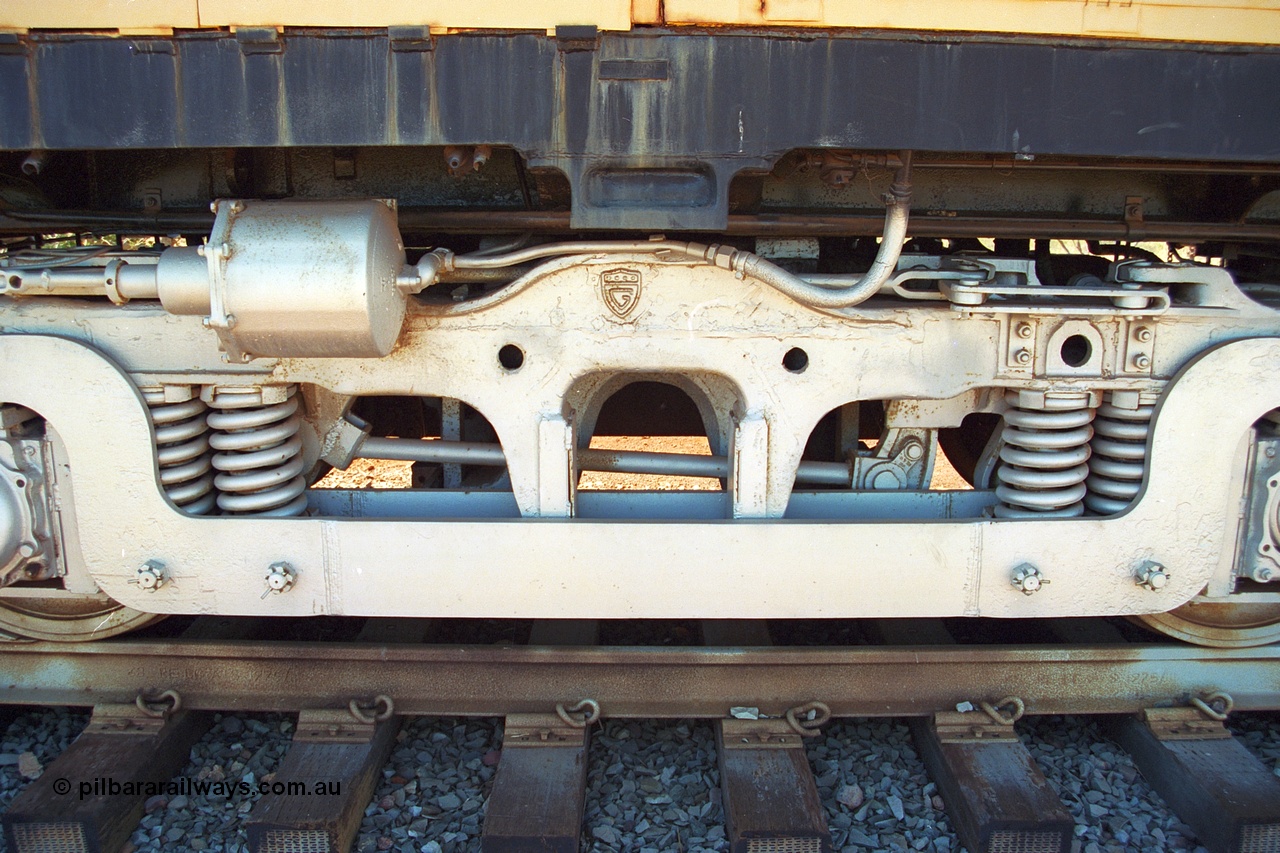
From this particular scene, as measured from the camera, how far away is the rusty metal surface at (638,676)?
287 cm

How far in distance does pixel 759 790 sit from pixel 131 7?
247cm

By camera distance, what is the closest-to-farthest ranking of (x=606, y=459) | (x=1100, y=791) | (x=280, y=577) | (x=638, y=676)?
(x=280, y=577) → (x=1100, y=791) → (x=638, y=676) → (x=606, y=459)

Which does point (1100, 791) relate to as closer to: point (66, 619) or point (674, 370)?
point (674, 370)

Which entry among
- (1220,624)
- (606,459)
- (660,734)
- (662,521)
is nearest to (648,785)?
(660,734)

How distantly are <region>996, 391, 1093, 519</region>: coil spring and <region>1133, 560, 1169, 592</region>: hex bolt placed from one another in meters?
0.23

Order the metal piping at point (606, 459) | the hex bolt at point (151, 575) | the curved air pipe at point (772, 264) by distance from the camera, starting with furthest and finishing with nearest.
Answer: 1. the metal piping at point (606, 459)
2. the hex bolt at point (151, 575)
3. the curved air pipe at point (772, 264)

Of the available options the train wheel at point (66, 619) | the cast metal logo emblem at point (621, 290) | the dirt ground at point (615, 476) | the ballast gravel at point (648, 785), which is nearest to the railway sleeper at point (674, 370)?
the cast metal logo emblem at point (621, 290)

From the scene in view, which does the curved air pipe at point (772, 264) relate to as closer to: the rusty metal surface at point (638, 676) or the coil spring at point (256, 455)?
the coil spring at point (256, 455)

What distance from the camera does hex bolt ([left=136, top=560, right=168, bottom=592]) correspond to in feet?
8.68

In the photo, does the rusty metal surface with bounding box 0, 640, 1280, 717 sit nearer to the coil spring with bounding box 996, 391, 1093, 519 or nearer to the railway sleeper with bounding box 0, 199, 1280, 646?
the railway sleeper with bounding box 0, 199, 1280, 646

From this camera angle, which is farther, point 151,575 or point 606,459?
point 606,459

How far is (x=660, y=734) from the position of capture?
2965 millimetres

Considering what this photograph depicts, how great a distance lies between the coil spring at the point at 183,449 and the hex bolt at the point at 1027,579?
→ 2.34m

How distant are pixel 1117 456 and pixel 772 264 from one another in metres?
1.18
